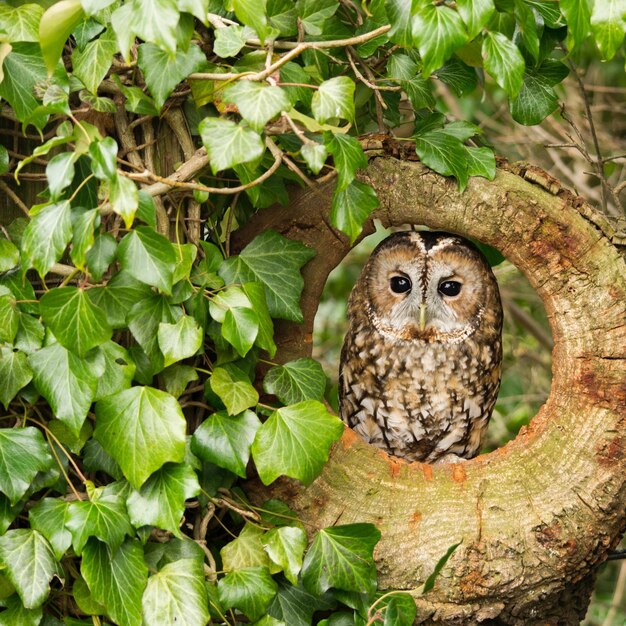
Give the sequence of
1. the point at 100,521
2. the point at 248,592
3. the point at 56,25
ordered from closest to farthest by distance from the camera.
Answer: the point at 56,25 → the point at 100,521 → the point at 248,592

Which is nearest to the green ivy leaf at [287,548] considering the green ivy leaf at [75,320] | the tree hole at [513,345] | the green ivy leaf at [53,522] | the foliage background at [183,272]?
the foliage background at [183,272]

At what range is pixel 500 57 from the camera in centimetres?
161

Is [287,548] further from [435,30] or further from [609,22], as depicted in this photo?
[609,22]

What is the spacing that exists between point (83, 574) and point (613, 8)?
130 centimetres

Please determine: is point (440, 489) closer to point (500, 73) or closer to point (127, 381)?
point (127, 381)

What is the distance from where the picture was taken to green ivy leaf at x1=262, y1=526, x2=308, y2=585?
5.65ft

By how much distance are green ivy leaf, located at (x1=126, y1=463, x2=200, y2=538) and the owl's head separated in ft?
3.48

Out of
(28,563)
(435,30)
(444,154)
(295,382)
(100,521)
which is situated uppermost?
(435,30)

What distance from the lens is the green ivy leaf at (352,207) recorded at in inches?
67.5

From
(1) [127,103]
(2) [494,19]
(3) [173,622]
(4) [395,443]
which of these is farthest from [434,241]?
(3) [173,622]

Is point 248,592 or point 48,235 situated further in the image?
point 248,592

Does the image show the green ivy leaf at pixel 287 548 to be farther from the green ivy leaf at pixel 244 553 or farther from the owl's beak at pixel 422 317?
the owl's beak at pixel 422 317

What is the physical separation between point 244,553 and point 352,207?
0.71m

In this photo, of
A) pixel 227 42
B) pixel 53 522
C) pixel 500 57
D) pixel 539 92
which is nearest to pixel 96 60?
pixel 227 42
